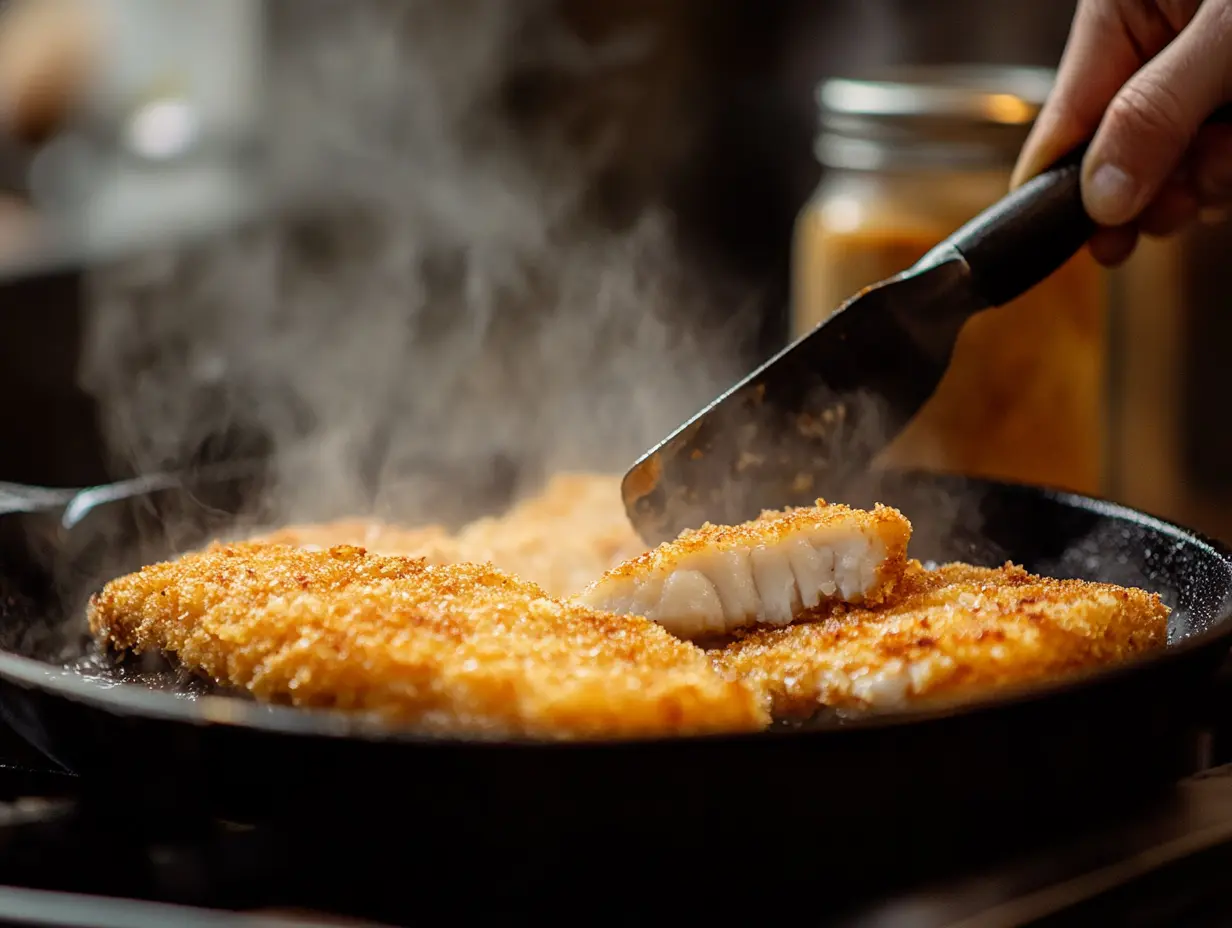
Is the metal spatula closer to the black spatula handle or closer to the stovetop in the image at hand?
the black spatula handle

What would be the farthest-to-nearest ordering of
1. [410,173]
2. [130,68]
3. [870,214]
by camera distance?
[130,68] → [410,173] → [870,214]

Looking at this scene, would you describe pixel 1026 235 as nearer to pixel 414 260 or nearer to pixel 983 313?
pixel 983 313

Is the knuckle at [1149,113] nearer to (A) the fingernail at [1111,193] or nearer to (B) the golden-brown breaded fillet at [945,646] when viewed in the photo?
(A) the fingernail at [1111,193]

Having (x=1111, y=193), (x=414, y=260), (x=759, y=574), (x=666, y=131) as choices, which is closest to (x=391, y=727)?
(x=759, y=574)

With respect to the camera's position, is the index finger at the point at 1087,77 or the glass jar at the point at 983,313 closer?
the index finger at the point at 1087,77

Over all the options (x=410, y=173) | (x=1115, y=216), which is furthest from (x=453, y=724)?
(x=410, y=173)

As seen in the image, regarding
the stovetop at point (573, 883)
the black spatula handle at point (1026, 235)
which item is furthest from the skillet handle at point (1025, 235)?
the stovetop at point (573, 883)

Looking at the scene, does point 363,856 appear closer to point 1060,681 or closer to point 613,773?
point 613,773
